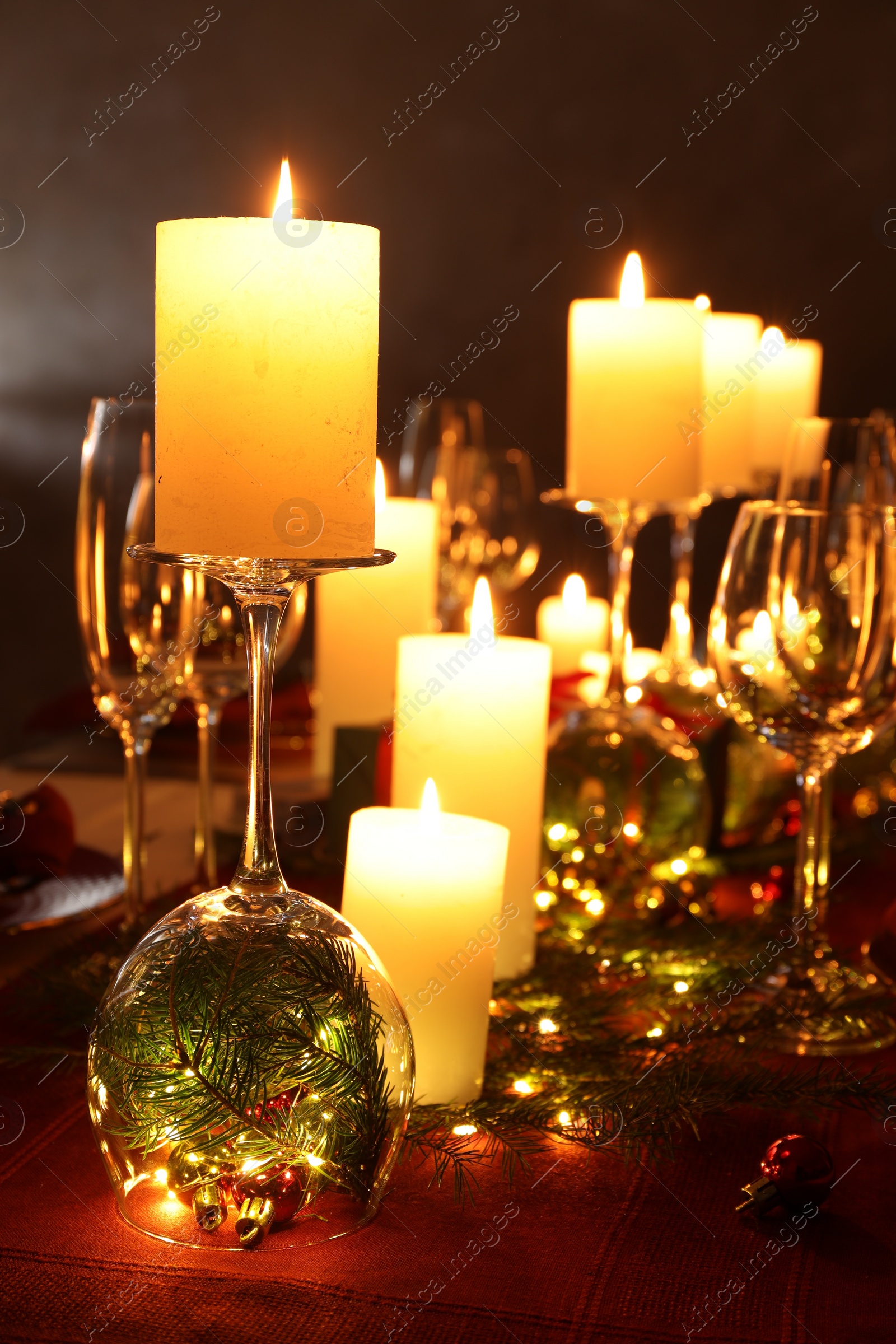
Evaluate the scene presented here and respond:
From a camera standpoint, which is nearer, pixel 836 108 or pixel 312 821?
pixel 312 821

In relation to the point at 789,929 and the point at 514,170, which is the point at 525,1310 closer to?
the point at 789,929

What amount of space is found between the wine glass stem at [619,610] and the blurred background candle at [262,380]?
45cm

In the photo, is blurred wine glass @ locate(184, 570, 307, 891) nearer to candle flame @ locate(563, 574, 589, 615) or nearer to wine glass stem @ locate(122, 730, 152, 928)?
wine glass stem @ locate(122, 730, 152, 928)

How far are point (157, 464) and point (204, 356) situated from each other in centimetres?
5

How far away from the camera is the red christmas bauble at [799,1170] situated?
54 cm

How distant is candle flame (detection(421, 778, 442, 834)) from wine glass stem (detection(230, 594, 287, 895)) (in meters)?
0.11

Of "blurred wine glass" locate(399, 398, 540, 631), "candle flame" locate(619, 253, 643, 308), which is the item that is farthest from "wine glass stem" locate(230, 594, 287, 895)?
"blurred wine glass" locate(399, 398, 540, 631)

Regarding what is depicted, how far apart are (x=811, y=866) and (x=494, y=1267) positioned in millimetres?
345

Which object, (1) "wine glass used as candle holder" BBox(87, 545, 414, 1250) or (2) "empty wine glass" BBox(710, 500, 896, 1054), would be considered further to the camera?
(2) "empty wine glass" BBox(710, 500, 896, 1054)

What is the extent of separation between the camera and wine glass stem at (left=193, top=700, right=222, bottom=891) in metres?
0.86

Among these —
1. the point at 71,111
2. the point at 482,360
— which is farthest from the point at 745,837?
the point at 71,111

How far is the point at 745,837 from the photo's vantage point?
99 cm

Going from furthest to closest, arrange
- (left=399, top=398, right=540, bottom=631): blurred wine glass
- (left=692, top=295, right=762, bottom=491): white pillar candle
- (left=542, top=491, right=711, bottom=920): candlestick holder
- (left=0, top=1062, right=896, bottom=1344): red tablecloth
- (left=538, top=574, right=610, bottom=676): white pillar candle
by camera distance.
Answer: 1. (left=399, top=398, right=540, bottom=631): blurred wine glass
2. (left=538, top=574, right=610, bottom=676): white pillar candle
3. (left=692, top=295, right=762, bottom=491): white pillar candle
4. (left=542, top=491, right=711, bottom=920): candlestick holder
5. (left=0, top=1062, right=896, bottom=1344): red tablecloth

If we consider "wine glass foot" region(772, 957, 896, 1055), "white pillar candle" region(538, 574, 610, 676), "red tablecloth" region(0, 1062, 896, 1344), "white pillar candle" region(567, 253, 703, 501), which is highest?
"white pillar candle" region(567, 253, 703, 501)
